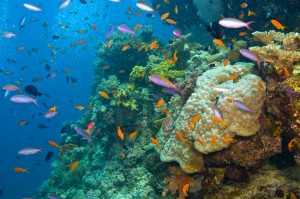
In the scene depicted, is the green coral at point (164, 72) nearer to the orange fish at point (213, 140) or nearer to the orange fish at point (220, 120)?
the orange fish at point (220, 120)

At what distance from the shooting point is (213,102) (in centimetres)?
519

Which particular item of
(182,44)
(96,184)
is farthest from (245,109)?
(96,184)

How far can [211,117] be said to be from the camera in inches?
191

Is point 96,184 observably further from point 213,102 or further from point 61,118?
point 61,118

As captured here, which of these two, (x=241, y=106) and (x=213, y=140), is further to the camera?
(x=213, y=140)

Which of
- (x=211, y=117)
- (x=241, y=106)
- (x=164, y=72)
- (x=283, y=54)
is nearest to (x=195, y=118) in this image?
(x=211, y=117)

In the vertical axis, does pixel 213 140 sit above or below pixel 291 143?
below

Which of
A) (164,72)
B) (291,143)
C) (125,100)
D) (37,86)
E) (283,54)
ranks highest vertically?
(283,54)

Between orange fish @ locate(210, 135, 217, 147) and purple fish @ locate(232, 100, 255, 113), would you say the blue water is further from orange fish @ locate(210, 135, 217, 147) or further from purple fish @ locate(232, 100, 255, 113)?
purple fish @ locate(232, 100, 255, 113)

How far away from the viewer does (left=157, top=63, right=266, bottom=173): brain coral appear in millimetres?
4621

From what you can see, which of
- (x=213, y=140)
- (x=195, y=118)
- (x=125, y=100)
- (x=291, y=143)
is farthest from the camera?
(x=125, y=100)

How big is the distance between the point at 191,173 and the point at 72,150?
28.3 feet

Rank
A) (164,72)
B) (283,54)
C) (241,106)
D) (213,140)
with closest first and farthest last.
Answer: (241,106) < (213,140) < (283,54) < (164,72)

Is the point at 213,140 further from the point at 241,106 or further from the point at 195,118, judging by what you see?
the point at 241,106
